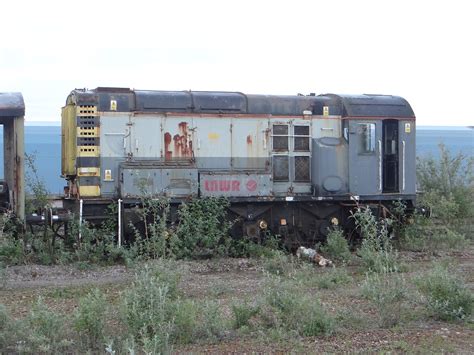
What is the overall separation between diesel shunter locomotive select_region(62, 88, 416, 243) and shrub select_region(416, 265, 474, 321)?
6885mm

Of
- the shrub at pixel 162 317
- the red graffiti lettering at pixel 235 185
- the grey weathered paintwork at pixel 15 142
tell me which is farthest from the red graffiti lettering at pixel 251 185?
the shrub at pixel 162 317

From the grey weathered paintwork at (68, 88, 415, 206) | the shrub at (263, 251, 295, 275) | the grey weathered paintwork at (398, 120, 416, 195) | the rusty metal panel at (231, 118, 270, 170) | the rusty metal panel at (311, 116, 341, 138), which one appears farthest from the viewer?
the grey weathered paintwork at (398, 120, 416, 195)

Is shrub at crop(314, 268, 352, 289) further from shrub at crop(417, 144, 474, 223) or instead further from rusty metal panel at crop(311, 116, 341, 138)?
shrub at crop(417, 144, 474, 223)

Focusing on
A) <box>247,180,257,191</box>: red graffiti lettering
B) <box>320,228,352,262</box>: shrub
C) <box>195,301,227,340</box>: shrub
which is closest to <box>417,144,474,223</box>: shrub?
<box>320,228,352,262</box>: shrub

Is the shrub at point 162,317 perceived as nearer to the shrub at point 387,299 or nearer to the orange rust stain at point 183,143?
the shrub at point 387,299

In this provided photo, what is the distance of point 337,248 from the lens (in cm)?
1463

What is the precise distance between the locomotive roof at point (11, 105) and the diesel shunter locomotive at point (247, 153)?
137 centimetres

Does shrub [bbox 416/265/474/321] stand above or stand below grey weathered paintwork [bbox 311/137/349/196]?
below

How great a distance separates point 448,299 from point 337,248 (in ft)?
20.5

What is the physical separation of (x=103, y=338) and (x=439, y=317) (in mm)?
4004

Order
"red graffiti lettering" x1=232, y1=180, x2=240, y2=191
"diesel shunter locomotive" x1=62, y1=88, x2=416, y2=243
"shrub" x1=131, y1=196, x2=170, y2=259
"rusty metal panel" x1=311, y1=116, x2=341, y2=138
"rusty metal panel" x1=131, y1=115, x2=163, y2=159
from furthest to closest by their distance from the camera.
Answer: "rusty metal panel" x1=311, y1=116, x2=341, y2=138, "red graffiti lettering" x1=232, y1=180, x2=240, y2=191, "rusty metal panel" x1=131, y1=115, x2=163, y2=159, "diesel shunter locomotive" x1=62, y1=88, x2=416, y2=243, "shrub" x1=131, y1=196, x2=170, y2=259

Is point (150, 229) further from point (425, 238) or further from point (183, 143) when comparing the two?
point (425, 238)

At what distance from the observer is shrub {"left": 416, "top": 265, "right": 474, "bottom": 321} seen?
830 cm

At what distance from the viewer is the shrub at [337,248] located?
14.5m
